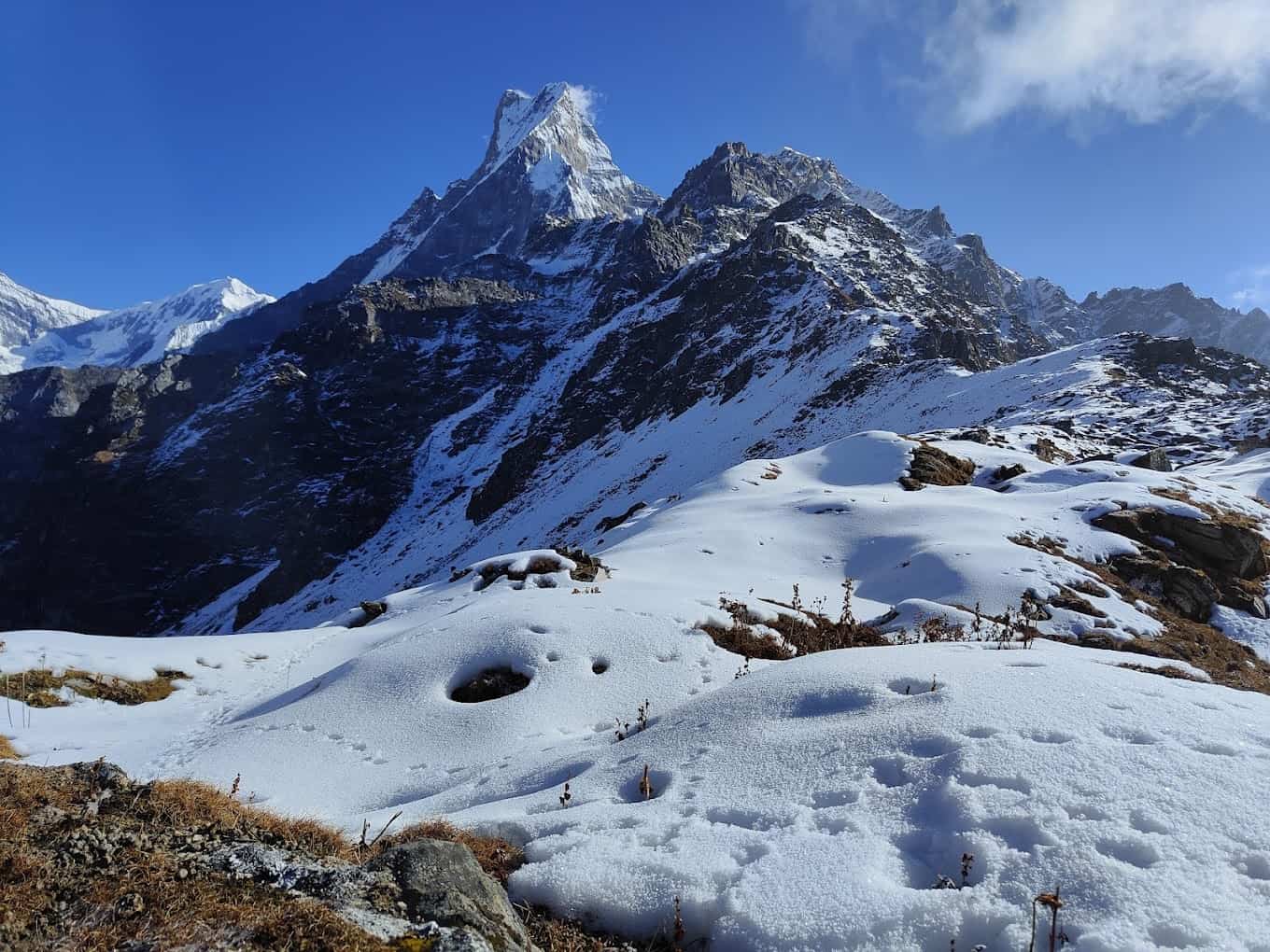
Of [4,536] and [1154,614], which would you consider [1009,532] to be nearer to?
[1154,614]

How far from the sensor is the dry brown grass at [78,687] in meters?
10.9

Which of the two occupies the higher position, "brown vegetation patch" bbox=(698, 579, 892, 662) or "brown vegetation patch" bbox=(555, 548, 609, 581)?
"brown vegetation patch" bbox=(555, 548, 609, 581)

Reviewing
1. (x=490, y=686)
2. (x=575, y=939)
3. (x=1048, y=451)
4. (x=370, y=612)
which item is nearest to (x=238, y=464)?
(x=370, y=612)

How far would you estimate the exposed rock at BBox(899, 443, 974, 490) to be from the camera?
26.0m

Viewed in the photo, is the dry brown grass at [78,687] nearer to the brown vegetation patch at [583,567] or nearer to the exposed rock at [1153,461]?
the brown vegetation patch at [583,567]

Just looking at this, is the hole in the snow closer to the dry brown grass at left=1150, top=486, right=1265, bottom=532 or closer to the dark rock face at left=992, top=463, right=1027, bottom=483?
the dry brown grass at left=1150, top=486, right=1265, bottom=532

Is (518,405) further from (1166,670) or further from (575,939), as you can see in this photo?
(575,939)

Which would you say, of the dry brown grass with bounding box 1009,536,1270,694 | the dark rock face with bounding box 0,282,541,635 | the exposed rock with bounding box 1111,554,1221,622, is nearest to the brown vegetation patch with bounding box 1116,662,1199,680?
the dry brown grass with bounding box 1009,536,1270,694

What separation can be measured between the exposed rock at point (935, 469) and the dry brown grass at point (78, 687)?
935 inches

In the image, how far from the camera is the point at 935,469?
→ 88.6 feet

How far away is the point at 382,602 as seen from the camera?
17.8 m

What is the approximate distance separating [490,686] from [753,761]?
204 inches

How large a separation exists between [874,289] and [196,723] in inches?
3655

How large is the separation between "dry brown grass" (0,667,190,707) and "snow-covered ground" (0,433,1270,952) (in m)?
0.30
